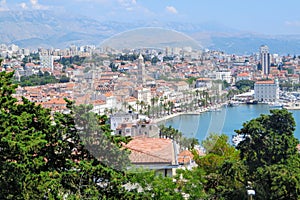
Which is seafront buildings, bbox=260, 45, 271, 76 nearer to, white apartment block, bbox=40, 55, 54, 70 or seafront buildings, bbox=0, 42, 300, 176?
white apartment block, bbox=40, 55, 54, 70

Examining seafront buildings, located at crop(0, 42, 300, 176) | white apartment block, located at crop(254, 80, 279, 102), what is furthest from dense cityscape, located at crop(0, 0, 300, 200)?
white apartment block, located at crop(254, 80, 279, 102)

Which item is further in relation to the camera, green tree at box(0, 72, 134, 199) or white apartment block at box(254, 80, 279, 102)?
white apartment block at box(254, 80, 279, 102)

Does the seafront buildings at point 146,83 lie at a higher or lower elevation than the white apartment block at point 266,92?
higher

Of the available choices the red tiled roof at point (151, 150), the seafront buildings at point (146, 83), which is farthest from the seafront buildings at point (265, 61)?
the seafront buildings at point (146, 83)

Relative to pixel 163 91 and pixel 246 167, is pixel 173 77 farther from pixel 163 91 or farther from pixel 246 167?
pixel 246 167

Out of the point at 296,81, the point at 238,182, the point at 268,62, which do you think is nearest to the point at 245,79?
the point at 296,81

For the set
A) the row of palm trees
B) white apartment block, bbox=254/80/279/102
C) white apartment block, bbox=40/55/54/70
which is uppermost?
the row of palm trees

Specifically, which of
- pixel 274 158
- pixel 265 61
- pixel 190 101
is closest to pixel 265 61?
pixel 265 61

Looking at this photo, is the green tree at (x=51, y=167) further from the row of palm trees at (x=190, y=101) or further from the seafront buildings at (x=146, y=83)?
the row of palm trees at (x=190, y=101)

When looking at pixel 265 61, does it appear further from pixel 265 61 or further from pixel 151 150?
pixel 151 150
